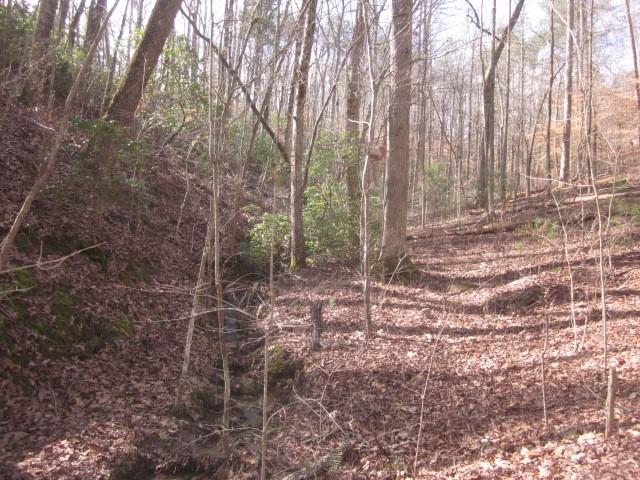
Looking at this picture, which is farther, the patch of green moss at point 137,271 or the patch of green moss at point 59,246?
the patch of green moss at point 137,271

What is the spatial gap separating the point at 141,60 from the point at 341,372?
262 inches

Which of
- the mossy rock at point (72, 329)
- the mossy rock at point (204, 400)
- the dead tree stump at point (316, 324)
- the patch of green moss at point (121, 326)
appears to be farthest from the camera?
the dead tree stump at point (316, 324)

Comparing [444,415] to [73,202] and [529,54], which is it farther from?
[529,54]

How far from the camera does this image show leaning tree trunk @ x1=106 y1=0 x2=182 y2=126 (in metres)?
8.54

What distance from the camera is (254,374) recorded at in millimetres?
6789

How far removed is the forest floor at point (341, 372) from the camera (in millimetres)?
4367

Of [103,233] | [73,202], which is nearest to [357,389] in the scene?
[103,233]

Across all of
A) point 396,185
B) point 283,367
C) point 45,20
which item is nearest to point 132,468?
point 283,367

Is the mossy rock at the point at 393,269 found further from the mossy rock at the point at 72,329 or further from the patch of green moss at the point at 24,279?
the patch of green moss at the point at 24,279

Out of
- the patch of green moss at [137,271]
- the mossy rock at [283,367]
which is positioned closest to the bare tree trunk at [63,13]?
the patch of green moss at [137,271]

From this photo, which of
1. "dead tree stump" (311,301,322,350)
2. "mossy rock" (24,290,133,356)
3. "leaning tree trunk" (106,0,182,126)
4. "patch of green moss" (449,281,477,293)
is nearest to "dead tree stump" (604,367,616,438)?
"dead tree stump" (311,301,322,350)

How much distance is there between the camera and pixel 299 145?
1035 cm

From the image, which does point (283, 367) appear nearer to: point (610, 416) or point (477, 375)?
point (477, 375)

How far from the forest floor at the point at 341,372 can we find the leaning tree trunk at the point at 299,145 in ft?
5.06
